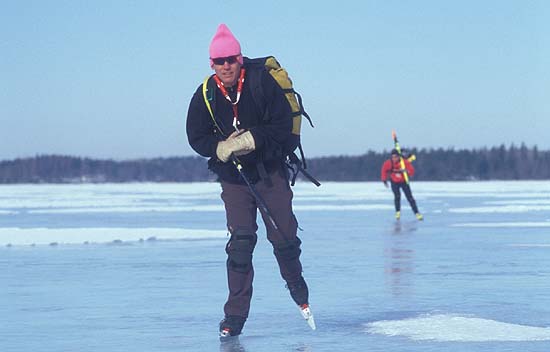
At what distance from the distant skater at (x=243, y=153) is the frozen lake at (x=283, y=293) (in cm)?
33

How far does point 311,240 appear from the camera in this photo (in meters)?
16.9

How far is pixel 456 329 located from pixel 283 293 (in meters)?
2.56

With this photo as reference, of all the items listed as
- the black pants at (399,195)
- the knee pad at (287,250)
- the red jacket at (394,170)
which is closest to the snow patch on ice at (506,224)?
the black pants at (399,195)

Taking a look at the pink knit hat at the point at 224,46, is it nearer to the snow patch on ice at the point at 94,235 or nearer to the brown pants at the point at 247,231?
the brown pants at the point at 247,231

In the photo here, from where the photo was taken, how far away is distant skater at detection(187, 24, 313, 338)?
22.9 ft

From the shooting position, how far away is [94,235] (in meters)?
17.9

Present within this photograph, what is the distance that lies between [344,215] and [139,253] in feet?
41.5

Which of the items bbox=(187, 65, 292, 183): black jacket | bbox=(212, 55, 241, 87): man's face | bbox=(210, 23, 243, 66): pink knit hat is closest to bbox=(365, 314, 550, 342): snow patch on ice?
bbox=(187, 65, 292, 183): black jacket

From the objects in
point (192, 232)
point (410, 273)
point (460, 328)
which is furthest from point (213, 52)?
point (192, 232)

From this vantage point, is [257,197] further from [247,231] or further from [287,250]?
[287,250]

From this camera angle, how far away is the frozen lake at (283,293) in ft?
22.5

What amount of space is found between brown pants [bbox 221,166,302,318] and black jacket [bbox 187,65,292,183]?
0.10 m

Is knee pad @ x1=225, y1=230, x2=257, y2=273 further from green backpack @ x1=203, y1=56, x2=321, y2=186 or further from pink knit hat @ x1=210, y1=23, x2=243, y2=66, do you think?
pink knit hat @ x1=210, y1=23, x2=243, y2=66

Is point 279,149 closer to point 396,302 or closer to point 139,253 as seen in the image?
point 396,302
